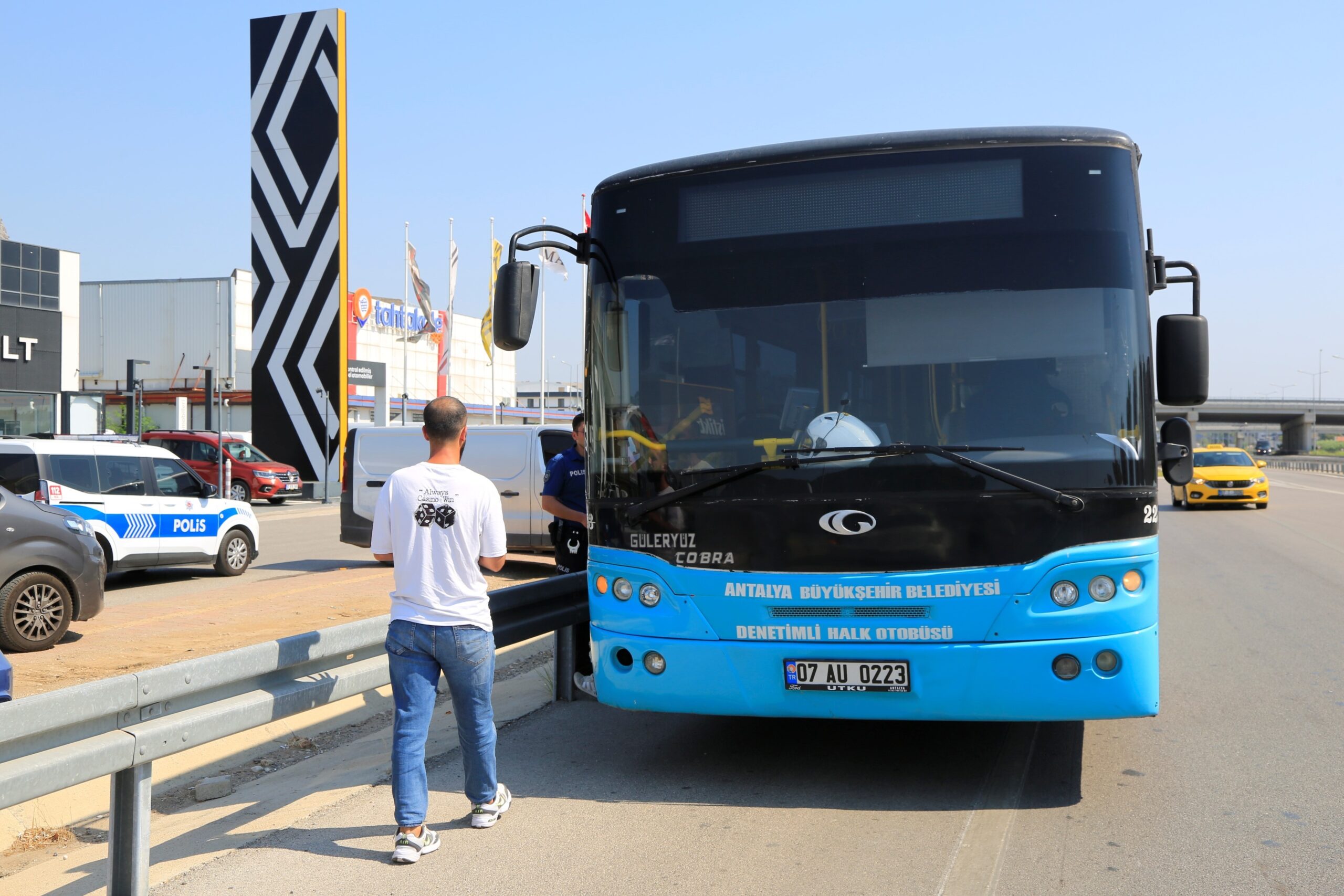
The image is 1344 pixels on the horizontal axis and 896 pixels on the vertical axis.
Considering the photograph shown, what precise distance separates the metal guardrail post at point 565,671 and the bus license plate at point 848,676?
105 inches

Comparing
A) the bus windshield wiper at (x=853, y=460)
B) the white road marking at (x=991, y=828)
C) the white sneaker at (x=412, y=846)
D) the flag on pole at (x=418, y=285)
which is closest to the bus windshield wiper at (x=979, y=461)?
the bus windshield wiper at (x=853, y=460)

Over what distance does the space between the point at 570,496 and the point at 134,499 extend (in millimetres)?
8625

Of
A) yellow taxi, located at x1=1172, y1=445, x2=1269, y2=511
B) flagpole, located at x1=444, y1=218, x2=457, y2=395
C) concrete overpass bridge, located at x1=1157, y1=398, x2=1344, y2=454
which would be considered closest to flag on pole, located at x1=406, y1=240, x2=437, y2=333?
flagpole, located at x1=444, y1=218, x2=457, y2=395

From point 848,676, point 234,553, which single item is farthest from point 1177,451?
point 234,553

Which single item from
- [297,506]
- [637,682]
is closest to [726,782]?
[637,682]

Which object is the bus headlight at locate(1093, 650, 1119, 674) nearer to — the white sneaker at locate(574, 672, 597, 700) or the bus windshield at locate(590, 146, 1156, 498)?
the bus windshield at locate(590, 146, 1156, 498)

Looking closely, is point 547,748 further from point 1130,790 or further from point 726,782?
point 1130,790

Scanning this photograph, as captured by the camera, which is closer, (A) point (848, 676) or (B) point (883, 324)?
(A) point (848, 676)

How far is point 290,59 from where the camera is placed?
35.8 meters

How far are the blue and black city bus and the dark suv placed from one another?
6.58 m

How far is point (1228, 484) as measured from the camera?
93.7 feet

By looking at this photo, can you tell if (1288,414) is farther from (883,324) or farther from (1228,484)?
(883,324)

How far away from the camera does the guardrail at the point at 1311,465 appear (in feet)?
234

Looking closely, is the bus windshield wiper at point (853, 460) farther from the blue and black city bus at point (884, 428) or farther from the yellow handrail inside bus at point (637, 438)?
the yellow handrail inside bus at point (637, 438)
